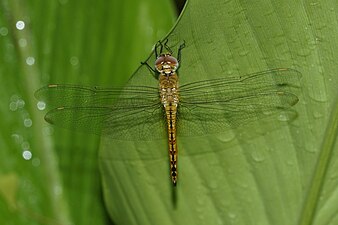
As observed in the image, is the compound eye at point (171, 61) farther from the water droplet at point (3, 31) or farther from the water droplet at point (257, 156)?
the water droplet at point (3, 31)

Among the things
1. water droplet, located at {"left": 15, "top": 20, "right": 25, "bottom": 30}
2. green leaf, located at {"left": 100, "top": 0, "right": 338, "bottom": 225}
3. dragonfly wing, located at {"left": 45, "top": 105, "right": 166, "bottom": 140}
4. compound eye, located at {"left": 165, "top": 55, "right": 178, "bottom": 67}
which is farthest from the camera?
water droplet, located at {"left": 15, "top": 20, "right": 25, "bottom": 30}

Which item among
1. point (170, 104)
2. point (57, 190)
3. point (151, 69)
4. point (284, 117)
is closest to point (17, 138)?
point (57, 190)

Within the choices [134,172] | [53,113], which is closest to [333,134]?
[134,172]

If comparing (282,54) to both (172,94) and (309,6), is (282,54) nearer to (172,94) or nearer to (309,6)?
(309,6)

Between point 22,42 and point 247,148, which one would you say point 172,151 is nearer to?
point 247,148

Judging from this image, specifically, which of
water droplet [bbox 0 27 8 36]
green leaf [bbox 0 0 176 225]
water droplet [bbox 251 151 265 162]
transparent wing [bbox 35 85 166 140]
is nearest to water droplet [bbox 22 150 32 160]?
green leaf [bbox 0 0 176 225]

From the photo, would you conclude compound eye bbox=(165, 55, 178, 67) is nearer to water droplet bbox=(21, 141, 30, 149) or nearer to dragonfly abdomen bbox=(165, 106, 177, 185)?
dragonfly abdomen bbox=(165, 106, 177, 185)
